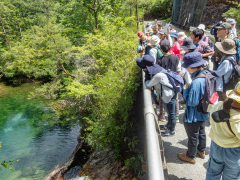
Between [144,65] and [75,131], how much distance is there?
1134cm

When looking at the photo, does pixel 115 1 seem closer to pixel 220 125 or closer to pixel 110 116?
pixel 110 116

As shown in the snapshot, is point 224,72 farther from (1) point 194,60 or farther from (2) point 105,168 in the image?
(2) point 105,168

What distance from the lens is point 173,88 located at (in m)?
3.66

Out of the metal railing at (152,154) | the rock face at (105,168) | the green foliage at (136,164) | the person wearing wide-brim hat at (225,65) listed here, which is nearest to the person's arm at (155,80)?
the metal railing at (152,154)

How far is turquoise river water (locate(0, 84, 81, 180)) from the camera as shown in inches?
424

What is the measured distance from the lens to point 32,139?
13539 mm

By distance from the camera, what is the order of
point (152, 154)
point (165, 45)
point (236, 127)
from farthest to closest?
point (165, 45), point (236, 127), point (152, 154)

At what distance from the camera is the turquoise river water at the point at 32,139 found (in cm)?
1076

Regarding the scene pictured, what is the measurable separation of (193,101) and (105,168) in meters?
5.19

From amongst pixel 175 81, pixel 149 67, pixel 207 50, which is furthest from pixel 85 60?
pixel 175 81

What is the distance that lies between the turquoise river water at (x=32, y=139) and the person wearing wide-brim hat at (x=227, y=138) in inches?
391

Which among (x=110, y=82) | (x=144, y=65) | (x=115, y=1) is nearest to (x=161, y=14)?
(x=115, y=1)

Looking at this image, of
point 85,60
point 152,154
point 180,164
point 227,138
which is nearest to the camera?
point 152,154

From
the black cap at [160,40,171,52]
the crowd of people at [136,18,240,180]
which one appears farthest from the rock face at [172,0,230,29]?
the black cap at [160,40,171,52]
